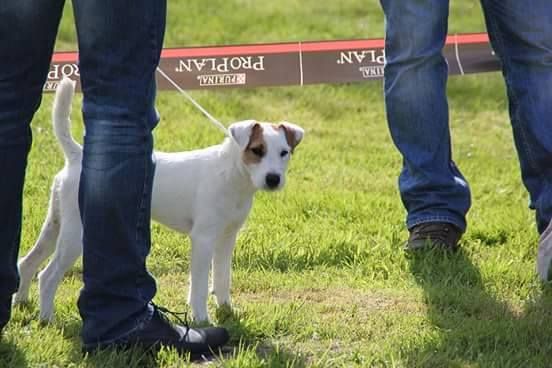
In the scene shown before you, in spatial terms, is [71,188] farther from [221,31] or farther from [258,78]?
[221,31]

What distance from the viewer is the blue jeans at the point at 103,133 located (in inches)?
134

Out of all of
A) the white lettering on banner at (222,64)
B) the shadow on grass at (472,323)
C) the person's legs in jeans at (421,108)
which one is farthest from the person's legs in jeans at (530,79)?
the white lettering on banner at (222,64)

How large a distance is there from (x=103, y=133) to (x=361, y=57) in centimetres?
365

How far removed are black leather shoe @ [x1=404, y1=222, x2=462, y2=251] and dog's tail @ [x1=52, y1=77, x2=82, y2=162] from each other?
1735 mm

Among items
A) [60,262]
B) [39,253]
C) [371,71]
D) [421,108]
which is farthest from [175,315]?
[371,71]

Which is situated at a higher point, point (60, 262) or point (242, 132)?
point (242, 132)

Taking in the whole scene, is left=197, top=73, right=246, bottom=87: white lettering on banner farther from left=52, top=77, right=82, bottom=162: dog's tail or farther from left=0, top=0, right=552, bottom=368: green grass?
left=52, top=77, right=82, bottom=162: dog's tail

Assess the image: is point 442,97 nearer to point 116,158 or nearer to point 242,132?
point 242,132

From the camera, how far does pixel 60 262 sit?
4262 millimetres

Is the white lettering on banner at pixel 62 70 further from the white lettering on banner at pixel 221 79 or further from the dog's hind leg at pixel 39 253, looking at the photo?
the dog's hind leg at pixel 39 253

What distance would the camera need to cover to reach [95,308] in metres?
3.62

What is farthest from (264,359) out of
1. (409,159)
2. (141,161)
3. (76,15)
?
(409,159)

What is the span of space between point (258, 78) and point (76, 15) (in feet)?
10.8

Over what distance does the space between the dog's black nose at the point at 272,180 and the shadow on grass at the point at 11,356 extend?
44.6 inches
